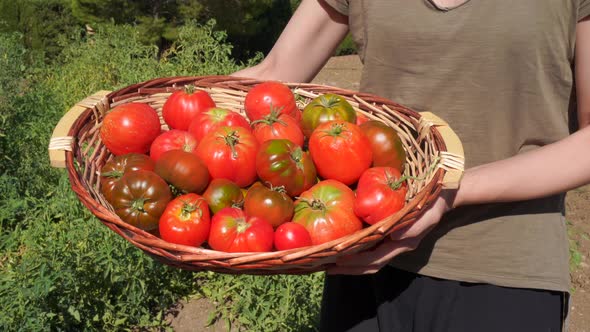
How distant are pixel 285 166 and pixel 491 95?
0.55m

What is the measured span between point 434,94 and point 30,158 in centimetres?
311

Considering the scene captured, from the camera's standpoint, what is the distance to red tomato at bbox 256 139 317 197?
163cm

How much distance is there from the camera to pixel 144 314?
10.9 ft

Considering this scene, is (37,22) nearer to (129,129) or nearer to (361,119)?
(129,129)

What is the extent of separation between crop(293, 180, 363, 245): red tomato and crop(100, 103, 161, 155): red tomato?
0.51m

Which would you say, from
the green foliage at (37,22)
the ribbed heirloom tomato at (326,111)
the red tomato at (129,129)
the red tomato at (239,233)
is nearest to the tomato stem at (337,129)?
the ribbed heirloom tomato at (326,111)

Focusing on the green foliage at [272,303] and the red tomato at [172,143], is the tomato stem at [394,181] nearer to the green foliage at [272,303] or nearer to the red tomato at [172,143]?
the red tomato at [172,143]

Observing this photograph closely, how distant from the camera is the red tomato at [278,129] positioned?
5.86 feet

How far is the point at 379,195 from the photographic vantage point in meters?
1.50

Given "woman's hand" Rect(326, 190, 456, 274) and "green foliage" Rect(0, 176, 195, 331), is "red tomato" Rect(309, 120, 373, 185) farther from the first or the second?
"green foliage" Rect(0, 176, 195, 331)

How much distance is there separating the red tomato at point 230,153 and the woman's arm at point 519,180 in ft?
1.37

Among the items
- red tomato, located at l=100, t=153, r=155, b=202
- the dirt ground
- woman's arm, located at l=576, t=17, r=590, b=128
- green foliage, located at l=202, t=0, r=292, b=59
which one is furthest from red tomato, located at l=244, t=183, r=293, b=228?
green foliage, located at l=202, t=0, r=292, b=59

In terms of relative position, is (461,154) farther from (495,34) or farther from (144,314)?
(144,314)

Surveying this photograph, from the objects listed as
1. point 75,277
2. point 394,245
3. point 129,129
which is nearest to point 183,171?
point 129,129
